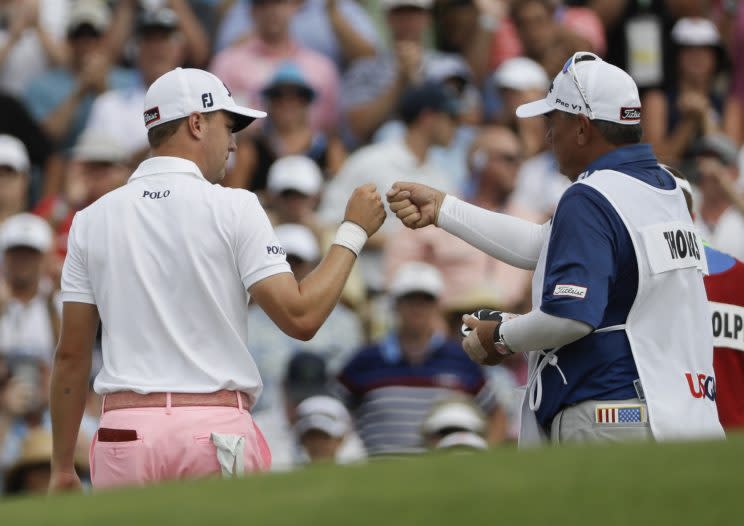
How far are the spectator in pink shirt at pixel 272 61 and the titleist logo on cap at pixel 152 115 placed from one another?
6165 mm

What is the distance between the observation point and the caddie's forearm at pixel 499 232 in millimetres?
6277

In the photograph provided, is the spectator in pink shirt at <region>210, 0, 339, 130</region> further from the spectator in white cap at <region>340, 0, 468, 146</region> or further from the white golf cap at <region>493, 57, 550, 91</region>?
the white golf cap at <region>493, 57, 550, 91</region>

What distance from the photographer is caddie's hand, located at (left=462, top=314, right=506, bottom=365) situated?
593 centimetres

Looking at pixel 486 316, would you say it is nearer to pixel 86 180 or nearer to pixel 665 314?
pixel 665 314

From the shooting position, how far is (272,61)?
486 inches

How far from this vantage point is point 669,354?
562 cm

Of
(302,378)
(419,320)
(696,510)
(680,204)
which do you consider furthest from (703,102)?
(696,510)

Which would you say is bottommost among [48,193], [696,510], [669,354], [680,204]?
[696,510]

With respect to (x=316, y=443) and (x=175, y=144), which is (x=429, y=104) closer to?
(x=316, y=443)

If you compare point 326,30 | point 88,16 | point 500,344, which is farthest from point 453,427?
point 88,16

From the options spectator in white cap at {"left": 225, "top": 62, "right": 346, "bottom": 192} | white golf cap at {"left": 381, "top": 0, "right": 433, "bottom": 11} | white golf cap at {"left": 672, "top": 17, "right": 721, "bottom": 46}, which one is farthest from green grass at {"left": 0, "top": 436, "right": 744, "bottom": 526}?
white golf cap at {"left": 672, "top": 17, "right": 721, "bottom": 46}

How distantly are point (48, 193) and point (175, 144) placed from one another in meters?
5.82

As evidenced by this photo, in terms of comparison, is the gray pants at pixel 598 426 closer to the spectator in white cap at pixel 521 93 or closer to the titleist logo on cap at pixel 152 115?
the titleist logo on cap at pixel 152 115

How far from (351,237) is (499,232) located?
69 centimetres
